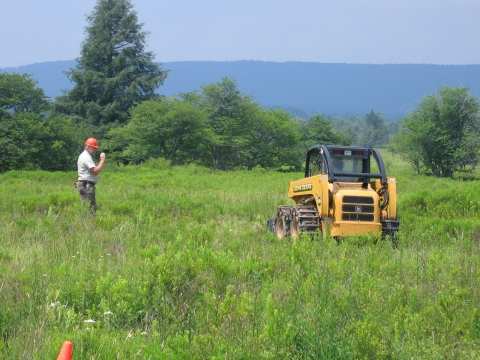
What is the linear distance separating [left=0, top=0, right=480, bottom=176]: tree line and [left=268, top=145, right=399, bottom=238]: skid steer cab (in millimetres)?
23475

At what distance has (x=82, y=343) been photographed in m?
3.94

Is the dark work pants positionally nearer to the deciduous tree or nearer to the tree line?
the tree line

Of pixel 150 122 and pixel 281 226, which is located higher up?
pixel 150 122

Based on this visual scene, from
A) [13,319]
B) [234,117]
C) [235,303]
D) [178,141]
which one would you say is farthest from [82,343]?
[234,117]

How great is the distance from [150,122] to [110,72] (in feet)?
56.0

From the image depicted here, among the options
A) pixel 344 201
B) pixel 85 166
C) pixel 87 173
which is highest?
pixel 85 166

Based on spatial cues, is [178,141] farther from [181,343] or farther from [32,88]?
[181,343]

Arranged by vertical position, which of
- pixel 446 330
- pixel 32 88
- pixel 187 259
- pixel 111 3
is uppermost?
pixel 111 3

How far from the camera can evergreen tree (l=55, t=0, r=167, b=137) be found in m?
49.4

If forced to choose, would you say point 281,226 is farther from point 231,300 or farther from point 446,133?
point 446,133

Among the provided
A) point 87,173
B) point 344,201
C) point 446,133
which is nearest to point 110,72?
point 446,133

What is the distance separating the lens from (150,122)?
3703cm

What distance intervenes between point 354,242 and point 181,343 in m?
4.88

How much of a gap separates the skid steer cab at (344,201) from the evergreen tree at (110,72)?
132 ft
